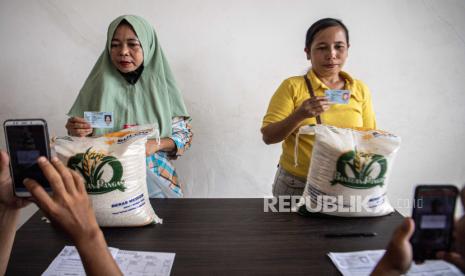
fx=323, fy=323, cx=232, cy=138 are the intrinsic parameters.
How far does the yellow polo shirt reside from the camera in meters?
1.65

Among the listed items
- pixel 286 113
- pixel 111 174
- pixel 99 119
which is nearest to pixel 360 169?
pixel 286 113

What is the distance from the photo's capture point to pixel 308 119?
165 centimetres

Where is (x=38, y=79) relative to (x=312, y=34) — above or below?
below

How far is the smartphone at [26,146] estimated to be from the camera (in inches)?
31.0

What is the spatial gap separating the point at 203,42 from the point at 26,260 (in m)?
1.60

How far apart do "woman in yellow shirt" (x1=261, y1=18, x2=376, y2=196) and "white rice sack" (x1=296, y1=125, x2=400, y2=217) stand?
1.03 ft

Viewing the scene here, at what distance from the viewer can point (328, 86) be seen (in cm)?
173

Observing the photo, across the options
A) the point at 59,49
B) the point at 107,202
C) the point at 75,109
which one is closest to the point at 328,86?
the point at 107,202

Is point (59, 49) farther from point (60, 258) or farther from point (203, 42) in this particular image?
point (60, 258)

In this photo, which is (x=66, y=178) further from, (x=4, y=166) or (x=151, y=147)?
(x=151, y=147)

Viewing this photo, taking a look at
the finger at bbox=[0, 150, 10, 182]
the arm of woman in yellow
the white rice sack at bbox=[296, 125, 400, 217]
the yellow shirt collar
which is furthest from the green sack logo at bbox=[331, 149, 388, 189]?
the finger at bbox=[0, 150, 10, 182]

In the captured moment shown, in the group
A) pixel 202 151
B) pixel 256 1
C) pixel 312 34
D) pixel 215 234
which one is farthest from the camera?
pixel 202 151

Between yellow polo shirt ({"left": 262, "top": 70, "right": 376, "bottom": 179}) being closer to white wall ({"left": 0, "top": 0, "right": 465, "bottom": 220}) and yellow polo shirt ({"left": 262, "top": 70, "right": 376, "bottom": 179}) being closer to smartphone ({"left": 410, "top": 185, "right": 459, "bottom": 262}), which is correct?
white wall ({"left": 0, "top": 0, "right": 465, "bottom": 220})

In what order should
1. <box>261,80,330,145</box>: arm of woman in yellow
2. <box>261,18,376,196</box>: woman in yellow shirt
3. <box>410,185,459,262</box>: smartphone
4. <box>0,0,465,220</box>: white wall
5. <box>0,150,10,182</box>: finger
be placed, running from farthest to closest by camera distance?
<box>0,0,465,220</box>: white wall
<box>261,18,376,196</box>: woman in yellow shirt
<box>261,80,330,145</box>: arm of woman in yellow
<box>0,150,10,182</box>: finger
<box>410,185,459,262</box>: smartphone
